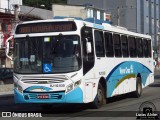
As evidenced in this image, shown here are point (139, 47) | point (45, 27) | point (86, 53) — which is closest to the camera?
point (86, 53)

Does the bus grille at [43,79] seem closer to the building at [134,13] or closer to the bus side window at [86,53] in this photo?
the bus side window at [86,53]

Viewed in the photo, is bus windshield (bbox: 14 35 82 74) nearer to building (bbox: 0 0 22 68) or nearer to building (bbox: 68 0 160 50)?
building (bbox: 0 0 22 68)

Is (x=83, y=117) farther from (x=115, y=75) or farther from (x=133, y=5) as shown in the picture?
(x=133, y=5)

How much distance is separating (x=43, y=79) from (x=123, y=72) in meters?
5.60

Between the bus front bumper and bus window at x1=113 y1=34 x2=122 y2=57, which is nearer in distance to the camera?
the bus front bumper

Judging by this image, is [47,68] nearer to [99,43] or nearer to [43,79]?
[43,79]

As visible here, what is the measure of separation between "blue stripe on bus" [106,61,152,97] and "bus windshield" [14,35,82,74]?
2.98 meters

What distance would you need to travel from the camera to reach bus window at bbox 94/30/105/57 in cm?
1591

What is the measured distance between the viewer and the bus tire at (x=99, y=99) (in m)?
15.7

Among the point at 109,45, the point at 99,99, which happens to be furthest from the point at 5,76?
the point at 99,99

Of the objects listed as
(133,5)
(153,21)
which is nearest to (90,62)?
(133,5)

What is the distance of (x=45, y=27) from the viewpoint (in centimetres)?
1480

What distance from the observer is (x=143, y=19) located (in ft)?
270

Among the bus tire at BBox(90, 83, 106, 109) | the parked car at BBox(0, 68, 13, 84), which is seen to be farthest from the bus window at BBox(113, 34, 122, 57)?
the parked car at BBox(0, 68, 13, 84)
